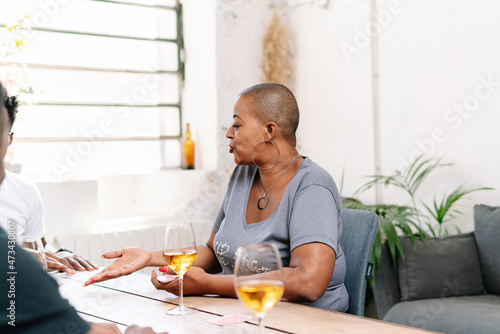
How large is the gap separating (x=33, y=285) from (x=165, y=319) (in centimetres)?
57

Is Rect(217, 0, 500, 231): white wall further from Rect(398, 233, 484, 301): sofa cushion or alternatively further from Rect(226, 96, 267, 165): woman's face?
Rect(226, 96, 267, 165): woman's face

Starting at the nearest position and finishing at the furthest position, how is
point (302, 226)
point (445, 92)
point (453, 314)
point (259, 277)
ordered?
1. point (259, 277)
2. point (302, 226)
3. point (453, 314)
4. point (445, 92)

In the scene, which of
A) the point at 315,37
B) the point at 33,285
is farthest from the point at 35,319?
the point at 315,37

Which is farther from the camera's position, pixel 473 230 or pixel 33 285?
pixel 473 230

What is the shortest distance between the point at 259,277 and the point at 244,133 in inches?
39.0

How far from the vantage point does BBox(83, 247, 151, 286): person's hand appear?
1.60 m

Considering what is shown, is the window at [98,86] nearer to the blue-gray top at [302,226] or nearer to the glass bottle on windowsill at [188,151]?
the glass bottle on windowsill at [188,151]

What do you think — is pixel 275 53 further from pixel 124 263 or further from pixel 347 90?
pixel 124 263

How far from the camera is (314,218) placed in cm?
161

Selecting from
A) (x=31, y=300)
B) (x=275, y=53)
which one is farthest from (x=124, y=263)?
(x=275, y=53)

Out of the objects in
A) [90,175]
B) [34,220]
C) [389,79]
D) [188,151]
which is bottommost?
[34,220]

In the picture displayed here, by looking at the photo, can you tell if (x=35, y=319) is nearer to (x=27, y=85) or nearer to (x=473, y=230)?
(x=473, y=230)

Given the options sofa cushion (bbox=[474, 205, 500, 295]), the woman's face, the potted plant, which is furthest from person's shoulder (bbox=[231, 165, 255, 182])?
sofa cushion (bbox=[474, 205, 500, 295])

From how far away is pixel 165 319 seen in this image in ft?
4.29
